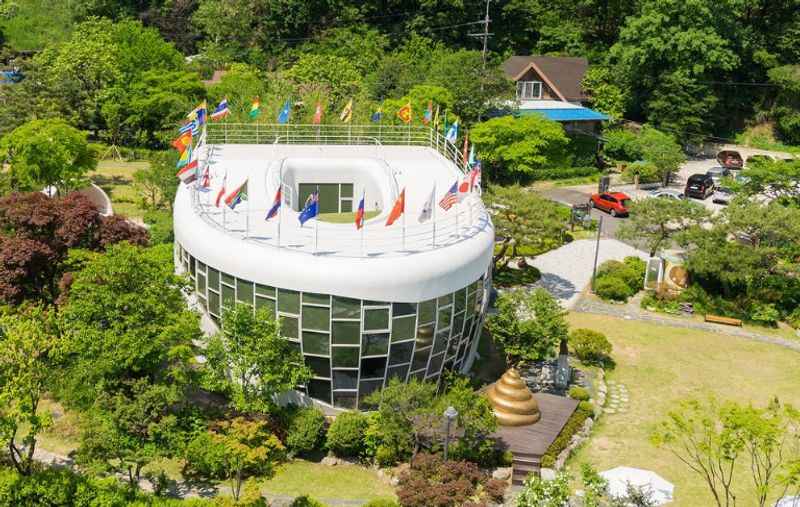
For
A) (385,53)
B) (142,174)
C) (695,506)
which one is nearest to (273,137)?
(142,174)

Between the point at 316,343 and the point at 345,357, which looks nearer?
the point at 316,343

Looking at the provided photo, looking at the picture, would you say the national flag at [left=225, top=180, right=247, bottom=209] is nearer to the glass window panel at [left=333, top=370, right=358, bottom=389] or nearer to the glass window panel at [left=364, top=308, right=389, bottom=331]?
the glass window panel at [left=364, top=308, right=389, bottom=331]

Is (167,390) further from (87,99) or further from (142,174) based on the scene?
(87,99)

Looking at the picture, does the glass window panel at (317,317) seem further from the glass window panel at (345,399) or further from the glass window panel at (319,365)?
the glass window panel at (345,399)

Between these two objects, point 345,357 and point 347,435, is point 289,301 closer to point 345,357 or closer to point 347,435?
point 345,357

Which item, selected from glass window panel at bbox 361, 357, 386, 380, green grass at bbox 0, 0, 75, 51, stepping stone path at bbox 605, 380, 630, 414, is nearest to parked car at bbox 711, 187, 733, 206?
stepping stone path at bbox 605, 380, 630, 414

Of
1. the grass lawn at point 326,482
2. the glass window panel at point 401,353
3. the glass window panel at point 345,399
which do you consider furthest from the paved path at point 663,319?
the grass lawn at point 326,482

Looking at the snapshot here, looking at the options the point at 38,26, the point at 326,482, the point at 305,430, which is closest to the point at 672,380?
the point at 326,482
